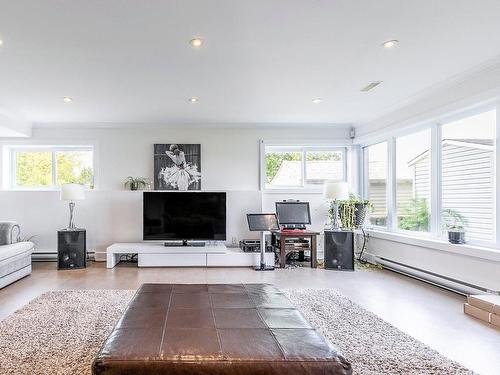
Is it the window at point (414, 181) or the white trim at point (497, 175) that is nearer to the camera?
the white trim at point (497, 175)

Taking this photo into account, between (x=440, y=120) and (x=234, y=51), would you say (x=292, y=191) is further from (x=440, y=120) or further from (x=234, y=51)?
(x=234, y=51)

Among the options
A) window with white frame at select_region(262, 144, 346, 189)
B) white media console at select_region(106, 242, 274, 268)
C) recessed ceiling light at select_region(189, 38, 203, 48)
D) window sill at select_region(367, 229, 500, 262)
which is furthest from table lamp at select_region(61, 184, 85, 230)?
window sill at select_region(367, 229, 500, 262)

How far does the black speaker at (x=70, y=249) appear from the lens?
5.20 metres

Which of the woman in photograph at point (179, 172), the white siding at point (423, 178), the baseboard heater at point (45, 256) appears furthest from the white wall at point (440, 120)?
the baseboard heater at point (45, 256)

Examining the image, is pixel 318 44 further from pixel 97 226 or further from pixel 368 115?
pixel 97 226

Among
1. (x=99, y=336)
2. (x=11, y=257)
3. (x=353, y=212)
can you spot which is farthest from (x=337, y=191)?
(x=11, y=257)

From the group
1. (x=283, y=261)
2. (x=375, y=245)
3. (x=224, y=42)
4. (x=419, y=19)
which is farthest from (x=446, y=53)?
(x=283, y=261)

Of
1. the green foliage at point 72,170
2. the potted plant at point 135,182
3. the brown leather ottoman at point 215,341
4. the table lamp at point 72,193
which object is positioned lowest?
the brown leather ottoman at point 215,341

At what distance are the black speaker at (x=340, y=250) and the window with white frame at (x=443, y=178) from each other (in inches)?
29.5

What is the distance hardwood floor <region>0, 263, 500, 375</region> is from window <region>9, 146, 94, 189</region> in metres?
1.51

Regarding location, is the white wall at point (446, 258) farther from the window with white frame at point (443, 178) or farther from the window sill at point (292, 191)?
the window sill at point (292, 191)

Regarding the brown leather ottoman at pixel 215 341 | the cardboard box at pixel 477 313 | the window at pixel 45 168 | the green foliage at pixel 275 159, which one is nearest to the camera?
the brown leather ottoman at pixel 215 341

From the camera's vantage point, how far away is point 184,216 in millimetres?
5531

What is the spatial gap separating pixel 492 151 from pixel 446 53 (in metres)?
1.21
